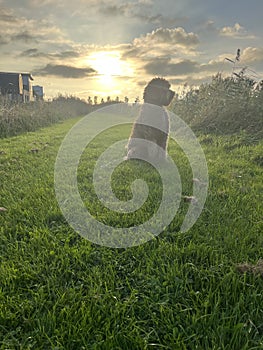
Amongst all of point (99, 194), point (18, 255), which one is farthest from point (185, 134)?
point (18, 255)

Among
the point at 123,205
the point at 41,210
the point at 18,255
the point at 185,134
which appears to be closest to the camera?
the point at 18,255

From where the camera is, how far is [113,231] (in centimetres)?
260

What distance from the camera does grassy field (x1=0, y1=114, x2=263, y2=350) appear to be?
147cm

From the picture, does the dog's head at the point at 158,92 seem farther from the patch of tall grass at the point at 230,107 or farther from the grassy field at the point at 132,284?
the grassy field at the point at 132,284

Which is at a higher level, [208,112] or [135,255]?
[208,112]

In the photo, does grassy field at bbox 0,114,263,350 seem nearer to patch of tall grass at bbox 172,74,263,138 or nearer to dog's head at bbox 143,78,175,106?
dog's head at bbox 143,78,175,106

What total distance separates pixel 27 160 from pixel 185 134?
6294 mm

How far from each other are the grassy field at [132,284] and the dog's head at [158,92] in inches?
132

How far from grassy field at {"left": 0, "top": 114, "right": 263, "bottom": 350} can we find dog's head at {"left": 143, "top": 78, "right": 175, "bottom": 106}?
336cm

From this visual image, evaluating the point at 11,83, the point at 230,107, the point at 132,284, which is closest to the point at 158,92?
the point at 230,107

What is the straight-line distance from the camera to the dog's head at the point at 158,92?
5953 mm

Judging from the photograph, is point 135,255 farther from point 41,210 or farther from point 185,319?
point 41,210

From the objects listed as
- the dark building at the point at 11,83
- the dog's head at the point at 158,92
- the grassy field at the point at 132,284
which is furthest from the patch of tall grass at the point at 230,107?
the dark building at the point at 11,83

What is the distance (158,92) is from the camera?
19.5 ft
